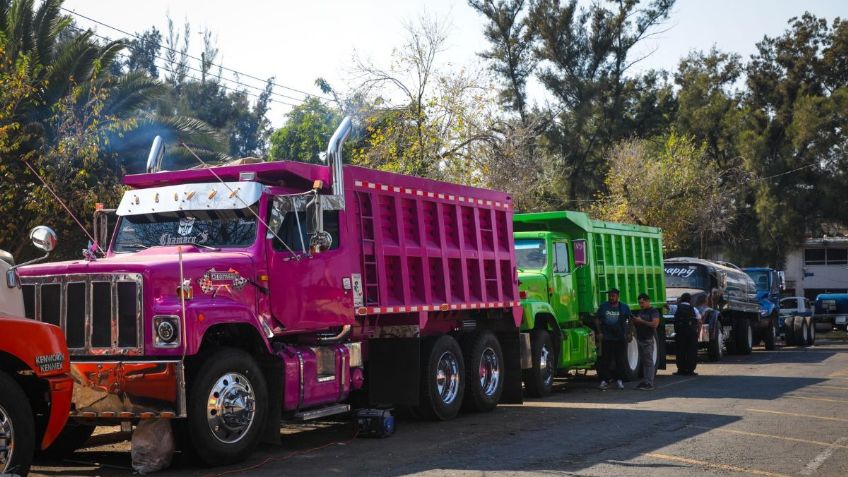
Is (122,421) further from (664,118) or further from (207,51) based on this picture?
(207,51)

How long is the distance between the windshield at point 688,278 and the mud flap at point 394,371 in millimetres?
15282

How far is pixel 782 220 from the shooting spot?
52094 millimetres

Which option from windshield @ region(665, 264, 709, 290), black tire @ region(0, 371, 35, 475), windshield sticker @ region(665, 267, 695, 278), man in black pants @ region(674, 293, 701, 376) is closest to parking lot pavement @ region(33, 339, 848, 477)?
black tire @ region(0, 371, 35, 475)

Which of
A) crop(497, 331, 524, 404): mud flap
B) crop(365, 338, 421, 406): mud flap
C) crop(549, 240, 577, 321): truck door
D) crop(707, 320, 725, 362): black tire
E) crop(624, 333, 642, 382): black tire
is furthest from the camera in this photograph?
crop(707, 320, 725, 362): black tire

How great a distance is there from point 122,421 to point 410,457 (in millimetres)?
2766

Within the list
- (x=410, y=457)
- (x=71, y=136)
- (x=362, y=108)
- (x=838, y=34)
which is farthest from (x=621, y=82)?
(x=410, y=457)

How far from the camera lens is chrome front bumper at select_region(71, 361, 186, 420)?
937 cm

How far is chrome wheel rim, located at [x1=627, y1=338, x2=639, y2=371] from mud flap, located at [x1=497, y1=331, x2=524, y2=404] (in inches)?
189

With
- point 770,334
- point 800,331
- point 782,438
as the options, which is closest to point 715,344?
point 770,334

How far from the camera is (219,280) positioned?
10266 millimetres

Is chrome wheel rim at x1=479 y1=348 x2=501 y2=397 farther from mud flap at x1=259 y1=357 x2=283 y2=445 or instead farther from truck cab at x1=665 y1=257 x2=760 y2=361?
truck cab at x1=665 y1=257 x2=760 y2=361

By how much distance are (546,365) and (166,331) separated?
8.92 meters

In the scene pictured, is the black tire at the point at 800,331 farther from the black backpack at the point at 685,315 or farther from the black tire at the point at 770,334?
the black backpack at the point at 685,315

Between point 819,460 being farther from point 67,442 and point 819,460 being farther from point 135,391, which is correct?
point 67,442
